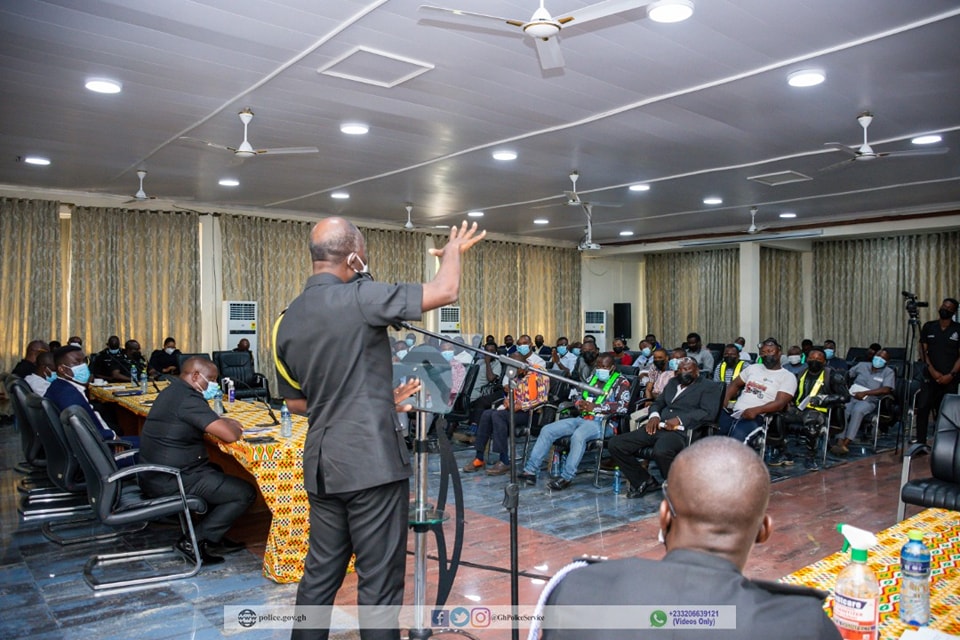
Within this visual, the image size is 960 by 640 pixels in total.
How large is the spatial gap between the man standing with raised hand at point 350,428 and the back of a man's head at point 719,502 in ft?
3.21

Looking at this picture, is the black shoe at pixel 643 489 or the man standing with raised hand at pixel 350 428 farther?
the black shoe at pixel 643 489

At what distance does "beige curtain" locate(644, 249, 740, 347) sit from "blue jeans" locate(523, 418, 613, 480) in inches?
368

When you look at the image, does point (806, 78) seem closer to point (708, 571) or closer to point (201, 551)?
point (708, 571)

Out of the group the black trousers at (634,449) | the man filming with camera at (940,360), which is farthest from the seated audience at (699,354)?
the black trousers at (634,449)

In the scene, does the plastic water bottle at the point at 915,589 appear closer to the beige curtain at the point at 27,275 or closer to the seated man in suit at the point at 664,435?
the seated man in suit at the point at 664,435

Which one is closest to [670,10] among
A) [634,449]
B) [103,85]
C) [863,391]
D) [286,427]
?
[286,427]

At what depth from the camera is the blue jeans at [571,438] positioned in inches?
222

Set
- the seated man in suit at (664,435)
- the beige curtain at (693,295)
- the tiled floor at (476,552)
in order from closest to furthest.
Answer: the tiled floor at (476,552) → the seated man in suit at (664,435) → the beige curtain at (693,295)

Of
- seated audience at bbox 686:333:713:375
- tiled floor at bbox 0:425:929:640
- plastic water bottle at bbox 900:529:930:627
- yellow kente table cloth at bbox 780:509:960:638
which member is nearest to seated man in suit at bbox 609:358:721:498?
tiled floor at bbox 0:425:929:640

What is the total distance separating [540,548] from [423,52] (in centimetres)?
304

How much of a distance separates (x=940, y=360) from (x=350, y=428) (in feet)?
25.1

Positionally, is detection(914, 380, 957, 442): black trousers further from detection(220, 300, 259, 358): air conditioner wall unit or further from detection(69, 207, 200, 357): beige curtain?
detection(69, 207, 200, 357): beige curtain

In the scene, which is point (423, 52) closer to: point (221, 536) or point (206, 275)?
point (221, 536)

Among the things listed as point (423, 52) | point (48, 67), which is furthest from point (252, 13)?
point (48, 67)
